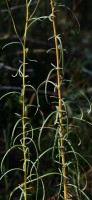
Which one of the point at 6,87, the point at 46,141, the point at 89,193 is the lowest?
the point at 89,193

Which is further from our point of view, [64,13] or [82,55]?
[64,13]

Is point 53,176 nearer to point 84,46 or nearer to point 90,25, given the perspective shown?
point 84,46

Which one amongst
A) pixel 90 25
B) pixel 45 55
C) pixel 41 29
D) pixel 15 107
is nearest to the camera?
pixel 15 107

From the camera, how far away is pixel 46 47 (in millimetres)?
3881

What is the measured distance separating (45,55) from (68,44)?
0.45 metres

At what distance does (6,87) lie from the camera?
119 inches

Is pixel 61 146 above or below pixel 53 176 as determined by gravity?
above

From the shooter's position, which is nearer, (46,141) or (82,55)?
(46,141)

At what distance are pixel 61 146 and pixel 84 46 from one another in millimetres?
3327

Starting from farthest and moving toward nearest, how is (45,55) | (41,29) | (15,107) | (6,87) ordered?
(41,29) → (45,55) → (15,107) → (6,87)

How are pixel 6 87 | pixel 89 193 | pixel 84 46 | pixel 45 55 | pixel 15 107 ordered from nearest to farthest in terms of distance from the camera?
pixel 89 193 → pixel 6 87 → pixel 15 107 → pixel 45 55 → pixel 84 46

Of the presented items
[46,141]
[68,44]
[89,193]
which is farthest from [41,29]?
[89,193]

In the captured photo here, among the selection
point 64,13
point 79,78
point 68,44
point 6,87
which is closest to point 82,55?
point 68,44

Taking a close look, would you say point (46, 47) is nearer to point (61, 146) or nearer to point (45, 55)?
point (45, 55)
